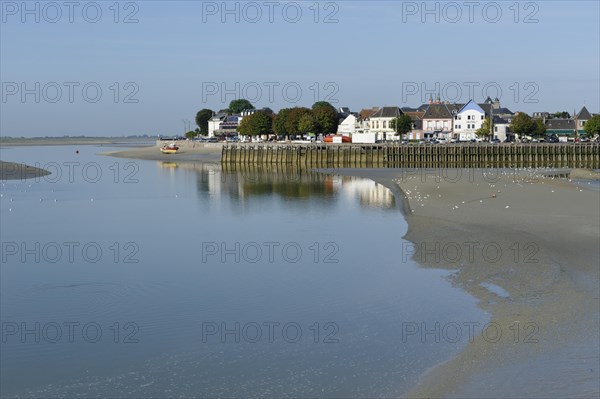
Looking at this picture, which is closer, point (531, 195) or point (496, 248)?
point (496, 248)

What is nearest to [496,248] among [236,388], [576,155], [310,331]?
[310,331]

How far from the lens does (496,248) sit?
23.2 m

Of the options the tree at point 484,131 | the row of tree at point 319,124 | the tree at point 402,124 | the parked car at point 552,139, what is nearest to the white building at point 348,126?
the row of tree at point 319,124

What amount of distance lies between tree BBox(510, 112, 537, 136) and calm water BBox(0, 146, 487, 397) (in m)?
80.9

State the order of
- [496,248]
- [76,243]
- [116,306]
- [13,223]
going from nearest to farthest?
[116,306]
[496,248]
[76,243]
[13,223]

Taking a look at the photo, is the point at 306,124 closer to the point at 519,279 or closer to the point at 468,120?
the point at 468,120

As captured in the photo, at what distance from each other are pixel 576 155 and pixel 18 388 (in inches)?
2961

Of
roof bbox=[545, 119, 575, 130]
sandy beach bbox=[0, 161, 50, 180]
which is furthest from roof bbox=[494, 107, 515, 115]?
sandy beach bbox=[0, 161, 50, 180]

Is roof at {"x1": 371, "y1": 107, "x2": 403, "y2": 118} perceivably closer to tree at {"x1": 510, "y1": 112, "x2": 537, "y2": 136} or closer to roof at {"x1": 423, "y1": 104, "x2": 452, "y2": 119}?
roof at {"x1": 423, "y1": 104, "x2": 452, "y2": 119}

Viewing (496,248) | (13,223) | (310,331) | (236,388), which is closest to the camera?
(236,388)

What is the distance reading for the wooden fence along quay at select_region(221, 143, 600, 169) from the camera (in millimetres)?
77500

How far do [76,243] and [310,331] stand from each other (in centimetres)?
1440

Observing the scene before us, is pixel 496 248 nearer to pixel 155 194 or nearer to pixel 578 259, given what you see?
pixel 578 259

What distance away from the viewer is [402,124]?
114188 mm
